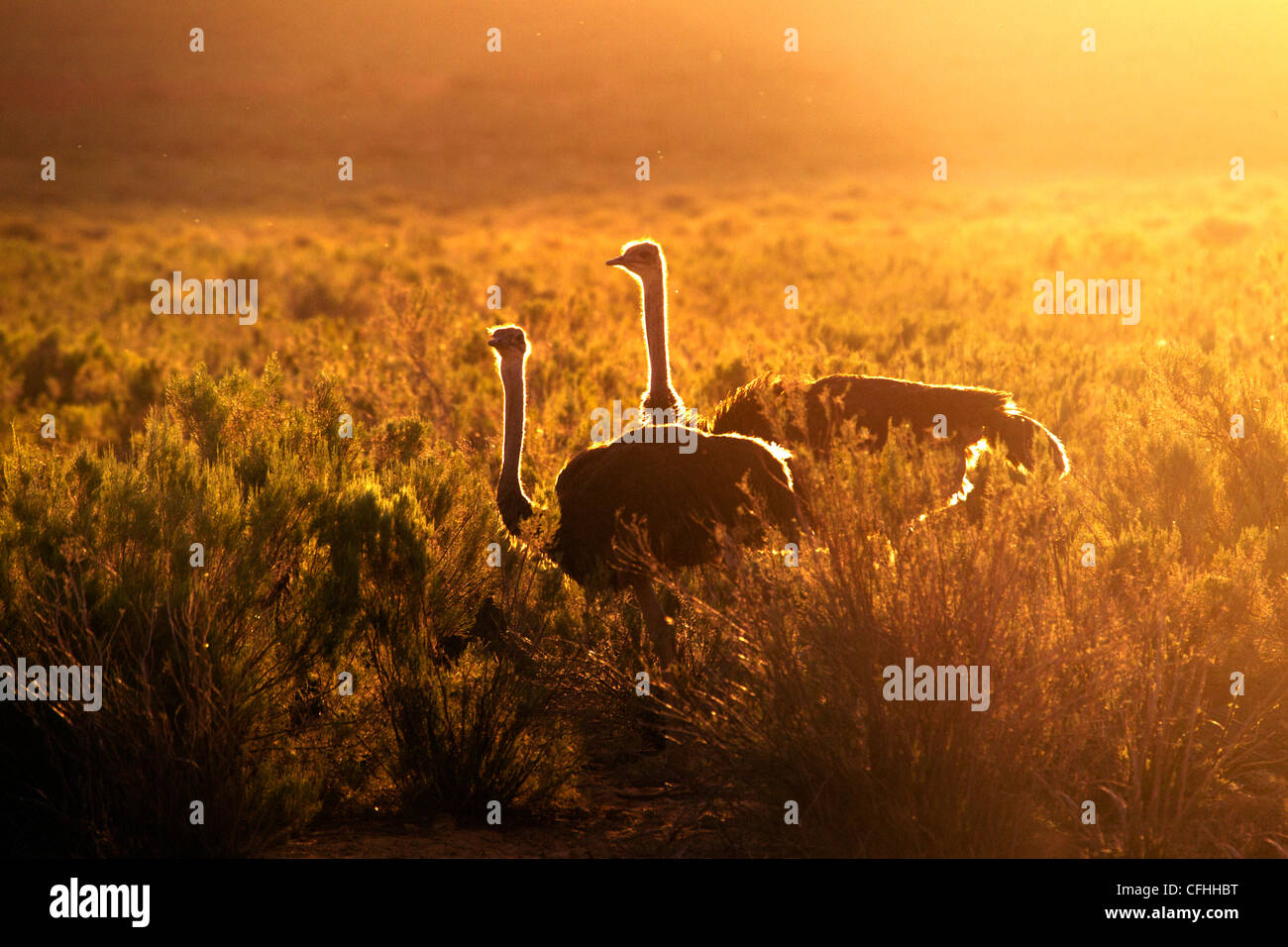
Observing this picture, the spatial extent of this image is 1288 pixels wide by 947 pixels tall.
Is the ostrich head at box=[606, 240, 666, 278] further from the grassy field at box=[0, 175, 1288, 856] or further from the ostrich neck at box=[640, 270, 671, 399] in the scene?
the grassy field at box=[0, 175, 1288, 856]

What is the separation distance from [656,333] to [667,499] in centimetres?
216

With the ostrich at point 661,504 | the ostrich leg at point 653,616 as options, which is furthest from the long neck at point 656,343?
the ostrich leg at point 653,616

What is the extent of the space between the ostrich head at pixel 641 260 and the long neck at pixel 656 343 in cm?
2

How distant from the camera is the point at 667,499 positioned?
237 inches

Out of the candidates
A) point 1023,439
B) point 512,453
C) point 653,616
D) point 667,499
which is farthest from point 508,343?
point 1023,439

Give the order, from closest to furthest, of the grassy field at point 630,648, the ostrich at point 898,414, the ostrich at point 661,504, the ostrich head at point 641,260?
the grassy field at point 630,648 → the ostrich at point 661,504 → the ostrich at point 898,414 → the ostrich head at point 641,260

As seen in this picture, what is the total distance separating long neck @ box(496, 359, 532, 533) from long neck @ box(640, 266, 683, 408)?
0.69 metres

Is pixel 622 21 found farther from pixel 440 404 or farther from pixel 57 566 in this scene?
pixel 57 566

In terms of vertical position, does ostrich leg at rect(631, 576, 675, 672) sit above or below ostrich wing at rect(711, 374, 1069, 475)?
below

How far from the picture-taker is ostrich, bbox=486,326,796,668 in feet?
19.6

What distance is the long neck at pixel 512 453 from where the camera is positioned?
6.92 meters

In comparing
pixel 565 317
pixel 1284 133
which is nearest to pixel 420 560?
pixel 565 317

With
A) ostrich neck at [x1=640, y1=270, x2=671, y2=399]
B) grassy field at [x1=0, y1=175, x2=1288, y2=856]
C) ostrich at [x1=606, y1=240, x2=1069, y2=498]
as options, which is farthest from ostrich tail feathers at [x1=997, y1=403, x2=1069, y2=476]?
ostrich neck at [x1=640, y1=270, x2=671, y2=399]

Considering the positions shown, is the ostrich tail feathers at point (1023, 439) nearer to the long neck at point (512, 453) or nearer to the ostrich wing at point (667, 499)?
the ostrich wing at point (667, 499)
